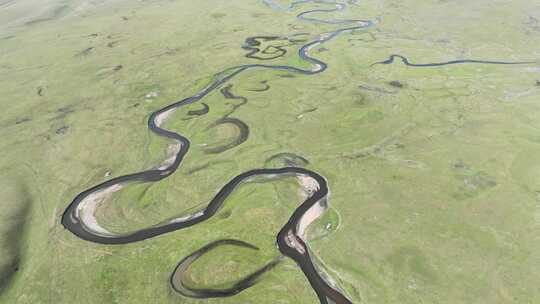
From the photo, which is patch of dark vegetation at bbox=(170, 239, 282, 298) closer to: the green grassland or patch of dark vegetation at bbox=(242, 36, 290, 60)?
the green grassland

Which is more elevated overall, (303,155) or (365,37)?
(303,155)

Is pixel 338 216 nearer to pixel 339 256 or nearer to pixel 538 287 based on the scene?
pixel 339 256

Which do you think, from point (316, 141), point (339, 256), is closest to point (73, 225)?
point (339, 256)

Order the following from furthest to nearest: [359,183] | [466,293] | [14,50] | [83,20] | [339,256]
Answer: [83,20], [14,50], [359,183], [339,256], [466,293]

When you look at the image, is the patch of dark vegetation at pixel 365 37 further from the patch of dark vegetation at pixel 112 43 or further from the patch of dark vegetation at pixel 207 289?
the patch of dark vegetation at pixel 207 289

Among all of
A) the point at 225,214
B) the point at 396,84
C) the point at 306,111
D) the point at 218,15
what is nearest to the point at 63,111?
the point at 225,214

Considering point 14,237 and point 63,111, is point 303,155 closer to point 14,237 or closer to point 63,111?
point 14,237
